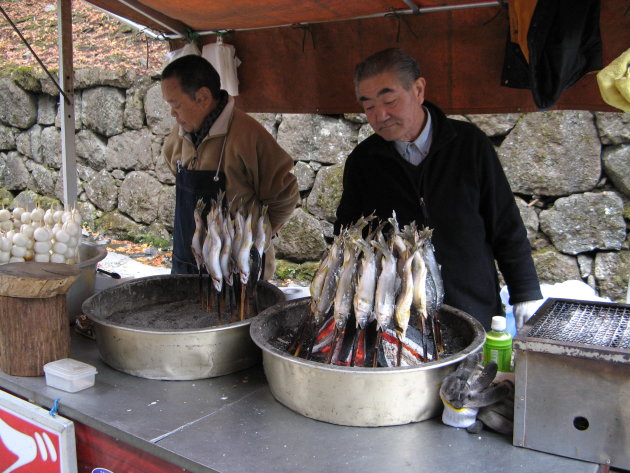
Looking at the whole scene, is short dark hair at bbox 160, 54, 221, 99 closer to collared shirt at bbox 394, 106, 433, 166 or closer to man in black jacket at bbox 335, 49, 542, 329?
man in black jacket at bbox 335, 49, 542, 329

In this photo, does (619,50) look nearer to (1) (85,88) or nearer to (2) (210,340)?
(2) (210,340)

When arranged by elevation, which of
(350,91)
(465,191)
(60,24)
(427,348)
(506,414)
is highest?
(60,24)

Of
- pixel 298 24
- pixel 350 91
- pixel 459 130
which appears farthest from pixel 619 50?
pixel 298 24

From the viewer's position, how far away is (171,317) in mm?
2340

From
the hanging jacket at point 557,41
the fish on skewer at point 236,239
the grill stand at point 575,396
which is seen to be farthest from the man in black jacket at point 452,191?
the grill stand at point 575,396

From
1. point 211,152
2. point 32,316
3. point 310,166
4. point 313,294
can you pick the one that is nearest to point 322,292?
point 313,294

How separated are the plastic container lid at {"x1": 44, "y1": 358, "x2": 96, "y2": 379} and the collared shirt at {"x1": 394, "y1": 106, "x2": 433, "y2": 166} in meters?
1.84

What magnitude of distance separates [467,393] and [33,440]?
1453mm

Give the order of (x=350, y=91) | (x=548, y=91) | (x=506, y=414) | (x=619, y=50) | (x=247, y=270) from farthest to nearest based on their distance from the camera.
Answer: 1. (x=350, y=91)
2. (x=619, y=50)
3. (x=548, y=91)
4. (x=247, y=270)
5. (x=506, y=414)

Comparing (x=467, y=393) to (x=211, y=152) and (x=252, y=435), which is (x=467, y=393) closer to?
(x=252, y=435)

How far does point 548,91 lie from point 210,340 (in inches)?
72.3

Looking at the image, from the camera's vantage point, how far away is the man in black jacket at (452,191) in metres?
2.77

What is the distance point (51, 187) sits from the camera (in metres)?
A: 9.52

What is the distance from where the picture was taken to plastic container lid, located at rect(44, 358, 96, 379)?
189cm
